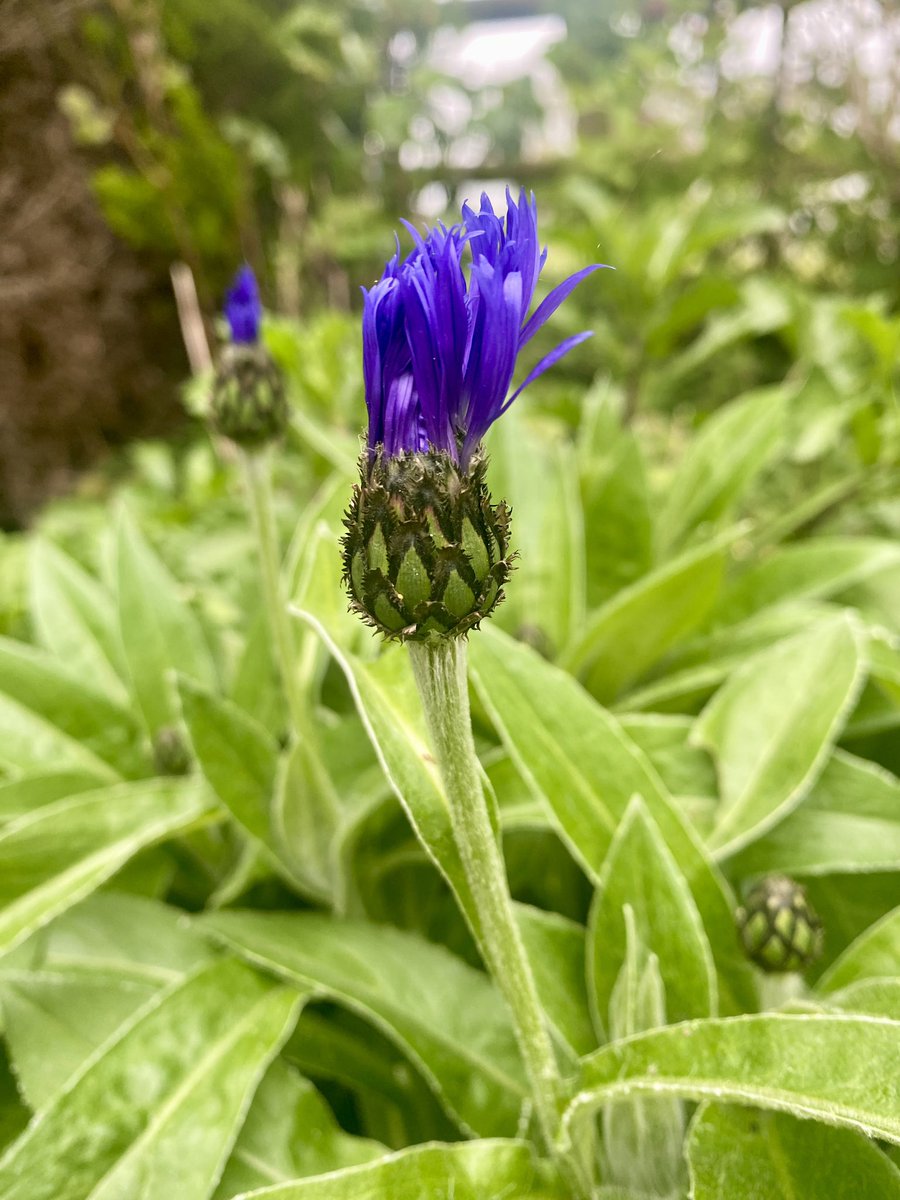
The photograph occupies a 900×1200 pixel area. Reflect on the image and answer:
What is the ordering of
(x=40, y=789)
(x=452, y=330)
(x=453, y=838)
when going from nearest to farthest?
(x=452, y=330)
(x=453, y=838)
(x=40, y=789)

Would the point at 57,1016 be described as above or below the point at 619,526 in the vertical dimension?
below

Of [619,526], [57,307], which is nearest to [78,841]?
[619,526]

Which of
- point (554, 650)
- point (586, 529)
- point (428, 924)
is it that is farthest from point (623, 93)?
point (428, 924)

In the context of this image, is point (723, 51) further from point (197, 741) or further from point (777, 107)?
point (197, 741)

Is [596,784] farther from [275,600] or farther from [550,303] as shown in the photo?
[550,303]

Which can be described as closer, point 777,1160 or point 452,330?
point 452,330

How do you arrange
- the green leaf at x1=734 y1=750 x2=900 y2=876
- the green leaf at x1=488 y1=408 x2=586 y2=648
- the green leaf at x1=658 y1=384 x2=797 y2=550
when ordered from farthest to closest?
the green leaf at x1=658 y1=384 x2=797 y2=550
the green leaf at x1=488 y1=408 x2=586 y2=648
the green leaf at x1=734 y1=750 x2=900 y2=876

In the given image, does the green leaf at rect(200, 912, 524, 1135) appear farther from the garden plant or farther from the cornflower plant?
the cornflower plant

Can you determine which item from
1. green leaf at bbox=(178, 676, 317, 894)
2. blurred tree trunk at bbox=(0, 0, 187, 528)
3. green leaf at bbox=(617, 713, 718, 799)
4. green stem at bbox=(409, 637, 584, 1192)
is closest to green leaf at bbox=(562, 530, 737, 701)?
green leaf at bbox=(617, 713, 718, 799)
